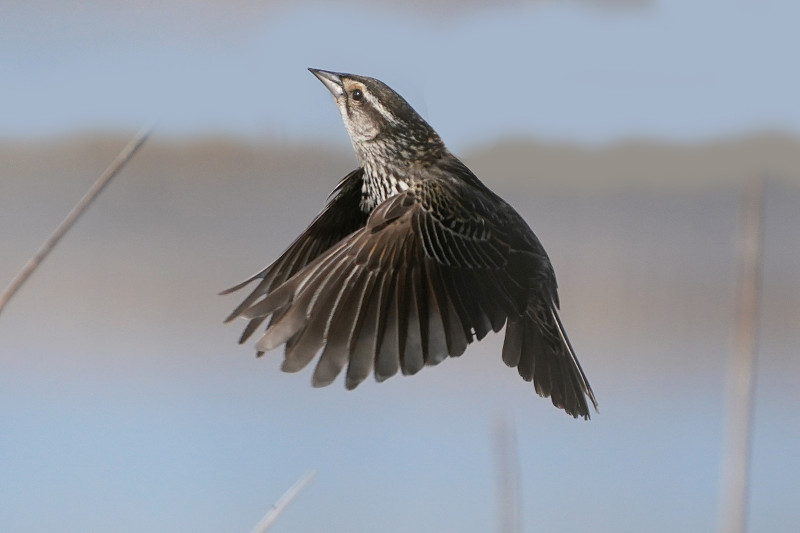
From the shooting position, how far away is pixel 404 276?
81.5 inches

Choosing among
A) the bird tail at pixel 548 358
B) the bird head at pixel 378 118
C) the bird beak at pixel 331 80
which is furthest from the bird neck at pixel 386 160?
the bird tail at pixel 548 358

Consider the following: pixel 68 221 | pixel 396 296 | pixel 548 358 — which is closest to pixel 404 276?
pixel 396 296

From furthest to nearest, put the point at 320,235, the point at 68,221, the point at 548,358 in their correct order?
1. the point at 320,235
2. the point at 548,358
3. the point at 68,221

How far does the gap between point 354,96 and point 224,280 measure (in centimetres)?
246

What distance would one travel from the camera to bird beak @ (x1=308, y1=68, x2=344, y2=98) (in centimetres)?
238

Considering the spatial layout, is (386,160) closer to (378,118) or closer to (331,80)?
(378,118)

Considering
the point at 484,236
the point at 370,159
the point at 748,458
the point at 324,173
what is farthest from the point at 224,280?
the point at 748,458

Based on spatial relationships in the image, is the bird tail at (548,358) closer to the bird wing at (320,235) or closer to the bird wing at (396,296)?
the bird wing at (396,296)

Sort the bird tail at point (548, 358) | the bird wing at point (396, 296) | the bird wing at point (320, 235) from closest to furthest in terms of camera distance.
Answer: the bird wing at point (396, 296)
the bird tail at point (548, 358)
the bird wing at point (320, 235)

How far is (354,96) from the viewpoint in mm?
2453

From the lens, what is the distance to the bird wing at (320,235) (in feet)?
7.73

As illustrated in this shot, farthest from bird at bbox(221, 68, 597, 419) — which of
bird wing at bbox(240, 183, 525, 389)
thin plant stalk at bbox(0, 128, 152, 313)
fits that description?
thin plant stalk at bbox(0, 128, 152, 313)

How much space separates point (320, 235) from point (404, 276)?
0.38 metres

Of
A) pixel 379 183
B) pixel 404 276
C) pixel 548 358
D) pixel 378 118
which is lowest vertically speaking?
pixel 548 358
